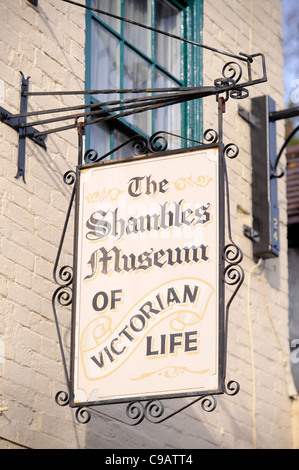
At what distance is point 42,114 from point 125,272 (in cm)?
139

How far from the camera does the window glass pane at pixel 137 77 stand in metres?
7.37

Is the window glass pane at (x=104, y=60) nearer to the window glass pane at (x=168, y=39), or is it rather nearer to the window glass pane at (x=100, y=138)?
the window glass pane at (x=100, y=138)

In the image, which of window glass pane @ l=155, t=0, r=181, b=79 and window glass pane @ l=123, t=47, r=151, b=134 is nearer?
window glass pane @ l=123, t=47, r=151, b=134

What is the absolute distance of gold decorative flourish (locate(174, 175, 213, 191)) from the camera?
17.3 feet

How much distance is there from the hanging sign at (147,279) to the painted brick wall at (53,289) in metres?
0.59

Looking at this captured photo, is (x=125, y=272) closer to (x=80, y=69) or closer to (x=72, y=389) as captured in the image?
(x=72, y=389)

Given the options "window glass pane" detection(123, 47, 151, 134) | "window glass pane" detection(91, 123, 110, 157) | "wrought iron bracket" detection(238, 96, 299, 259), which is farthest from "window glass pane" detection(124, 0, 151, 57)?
"wrought iron bracket" detection(238, 96, 299, 259)

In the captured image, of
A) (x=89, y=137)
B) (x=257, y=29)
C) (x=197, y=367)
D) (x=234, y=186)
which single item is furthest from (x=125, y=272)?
(x=257, y=29)

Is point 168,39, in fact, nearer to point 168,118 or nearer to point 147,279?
point 168,118

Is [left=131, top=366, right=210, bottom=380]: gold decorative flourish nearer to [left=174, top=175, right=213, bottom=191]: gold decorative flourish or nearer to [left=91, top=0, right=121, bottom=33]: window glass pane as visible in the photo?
[left=174, top=175, right=213, bottom=191]: gold decorative flourish

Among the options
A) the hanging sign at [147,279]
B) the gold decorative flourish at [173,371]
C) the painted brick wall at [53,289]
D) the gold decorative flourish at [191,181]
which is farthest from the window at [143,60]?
the gold decorative flourish at [173,371]

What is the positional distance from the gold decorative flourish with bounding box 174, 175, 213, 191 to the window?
63.2 inches

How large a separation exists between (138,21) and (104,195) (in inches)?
103

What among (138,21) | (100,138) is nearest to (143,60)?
(138,21)
